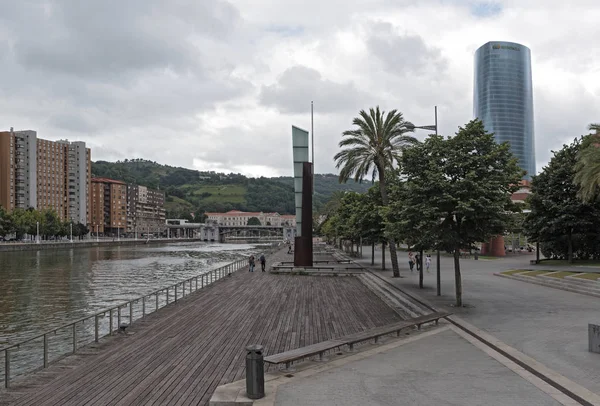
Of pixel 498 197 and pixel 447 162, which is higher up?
pixel 447 162

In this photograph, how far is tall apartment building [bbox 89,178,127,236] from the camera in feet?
598

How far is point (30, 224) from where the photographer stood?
402 feet

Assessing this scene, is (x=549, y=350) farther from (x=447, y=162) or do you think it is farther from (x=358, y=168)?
(x=358, y=168)

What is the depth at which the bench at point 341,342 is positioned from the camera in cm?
1065

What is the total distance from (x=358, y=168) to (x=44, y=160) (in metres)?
145

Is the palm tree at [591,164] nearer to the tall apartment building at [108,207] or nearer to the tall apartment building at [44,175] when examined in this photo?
the tall apartment building at [44,175]

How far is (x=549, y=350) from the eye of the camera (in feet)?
39.5

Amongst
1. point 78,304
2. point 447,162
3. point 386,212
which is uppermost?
point 447,162

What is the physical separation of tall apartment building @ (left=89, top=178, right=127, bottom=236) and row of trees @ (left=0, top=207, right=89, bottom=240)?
37.4 metres

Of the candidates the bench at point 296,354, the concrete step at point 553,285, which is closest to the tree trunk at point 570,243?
the concrete step at point 553,285

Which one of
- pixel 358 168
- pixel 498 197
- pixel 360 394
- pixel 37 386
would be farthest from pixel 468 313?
pixel 358 168

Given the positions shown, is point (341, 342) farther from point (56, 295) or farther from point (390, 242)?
point (56, 295)

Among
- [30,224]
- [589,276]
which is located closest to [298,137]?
[589,276]

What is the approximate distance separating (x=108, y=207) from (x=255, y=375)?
195 metres
